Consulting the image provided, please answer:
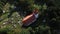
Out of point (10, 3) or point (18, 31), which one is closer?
point (18, 31)

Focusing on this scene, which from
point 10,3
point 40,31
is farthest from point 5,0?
point 40,31

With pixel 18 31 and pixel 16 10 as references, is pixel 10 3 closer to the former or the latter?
pixel 16 10

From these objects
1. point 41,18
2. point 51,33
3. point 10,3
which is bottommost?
point 51,33

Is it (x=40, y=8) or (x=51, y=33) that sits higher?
(x=40, y=8)

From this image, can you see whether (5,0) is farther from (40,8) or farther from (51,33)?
(51,33)

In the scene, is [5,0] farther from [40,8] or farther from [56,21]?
[56,21]

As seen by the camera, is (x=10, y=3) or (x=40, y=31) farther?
(x=10, y=3)

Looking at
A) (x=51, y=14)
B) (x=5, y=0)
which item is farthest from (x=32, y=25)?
(x=5, y=0)

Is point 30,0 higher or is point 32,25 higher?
point 30,0
